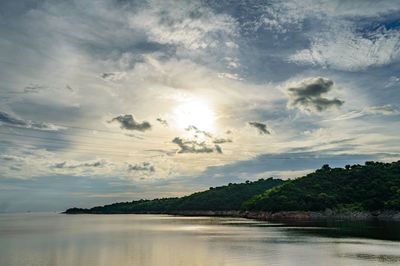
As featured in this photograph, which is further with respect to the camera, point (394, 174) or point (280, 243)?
point (394, 174)

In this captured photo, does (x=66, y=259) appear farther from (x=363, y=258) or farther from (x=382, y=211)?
(x=382, y=211)

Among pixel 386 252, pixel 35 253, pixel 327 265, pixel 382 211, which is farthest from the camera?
pixel 382 211

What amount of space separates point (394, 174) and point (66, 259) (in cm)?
17164

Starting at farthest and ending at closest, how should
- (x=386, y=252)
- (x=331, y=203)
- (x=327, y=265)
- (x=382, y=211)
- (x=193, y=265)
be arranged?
(x=331, y=203), (x=382, y=211), (x=386, y=252), (x=193, y=265), (x=327, y=265)

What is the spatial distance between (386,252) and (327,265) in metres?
15.4

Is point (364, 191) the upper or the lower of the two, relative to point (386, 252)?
upper

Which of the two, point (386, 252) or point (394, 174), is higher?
point (394, 174)

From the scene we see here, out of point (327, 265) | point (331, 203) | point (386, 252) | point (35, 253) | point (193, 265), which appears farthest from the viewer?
point (331, 203)

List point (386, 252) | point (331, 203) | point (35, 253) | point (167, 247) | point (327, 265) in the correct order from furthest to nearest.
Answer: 1. point (331, 203)
2. point (167, 247)
3. point (35, 253)
4. point (386, 252)
5. point (327, 265)

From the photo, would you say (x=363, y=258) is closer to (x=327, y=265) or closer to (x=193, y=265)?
(x=327, y=265)

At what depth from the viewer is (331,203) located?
181 metres

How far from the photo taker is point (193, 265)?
53.1 m

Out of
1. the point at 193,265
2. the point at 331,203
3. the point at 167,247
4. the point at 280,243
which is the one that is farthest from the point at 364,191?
the point at 193,265

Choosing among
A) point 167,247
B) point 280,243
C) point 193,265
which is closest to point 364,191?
point 280,243
